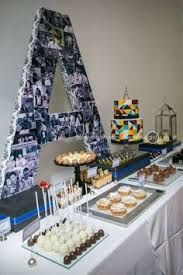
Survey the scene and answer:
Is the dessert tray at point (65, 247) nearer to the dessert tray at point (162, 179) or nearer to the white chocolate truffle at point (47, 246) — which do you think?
the white chocolate truffle at point (47, 246)

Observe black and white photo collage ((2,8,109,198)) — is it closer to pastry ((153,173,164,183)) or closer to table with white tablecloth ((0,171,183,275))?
table with white tablecloth ((0,171,183,275))

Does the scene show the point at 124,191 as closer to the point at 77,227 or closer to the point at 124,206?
the point at 124,206

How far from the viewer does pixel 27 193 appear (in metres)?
1.32

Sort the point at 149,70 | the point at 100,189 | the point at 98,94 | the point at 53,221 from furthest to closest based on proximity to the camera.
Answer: the point at 149,70 < the point at 98,94 < the point at 100,189 < the point at 53,221

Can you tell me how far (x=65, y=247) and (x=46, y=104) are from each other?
0.80 m

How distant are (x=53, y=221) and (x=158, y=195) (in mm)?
604

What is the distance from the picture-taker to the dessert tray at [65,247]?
36.8 inches

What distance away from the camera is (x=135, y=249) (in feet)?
3.61

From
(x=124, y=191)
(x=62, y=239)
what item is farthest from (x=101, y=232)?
(x=124, y=191)

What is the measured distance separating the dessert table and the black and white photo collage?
360 millimetres

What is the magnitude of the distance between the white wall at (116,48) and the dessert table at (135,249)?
27.3 inches

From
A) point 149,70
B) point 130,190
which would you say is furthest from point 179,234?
point 149,70

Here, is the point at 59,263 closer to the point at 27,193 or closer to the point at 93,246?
the point at 93,246

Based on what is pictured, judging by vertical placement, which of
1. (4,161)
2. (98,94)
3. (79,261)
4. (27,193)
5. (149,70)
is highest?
(149,70)
